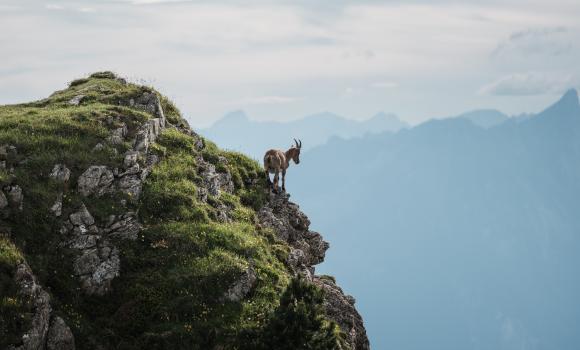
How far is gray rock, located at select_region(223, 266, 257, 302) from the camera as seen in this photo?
24.3 metres

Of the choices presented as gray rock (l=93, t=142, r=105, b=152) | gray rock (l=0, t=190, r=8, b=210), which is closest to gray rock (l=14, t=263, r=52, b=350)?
gray rock (l=0, t=190, r=8, b=210)

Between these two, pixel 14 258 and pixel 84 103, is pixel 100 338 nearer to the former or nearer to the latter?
pixel 14 258

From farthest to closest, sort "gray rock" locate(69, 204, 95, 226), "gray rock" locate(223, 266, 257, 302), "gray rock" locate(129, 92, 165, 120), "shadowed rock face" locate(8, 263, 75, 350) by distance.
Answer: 1. "gray rock" locate(129, 92, 165, 120)
2. "gray rock" locate(69, 204, 95, 226)
3. "gray rock" locate(223, 266, 257, 302)
4. "shadowed rock face" locate(8, 263, 75, 350)

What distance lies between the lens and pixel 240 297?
24453 mm

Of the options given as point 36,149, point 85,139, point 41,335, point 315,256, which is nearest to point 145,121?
point 85,139

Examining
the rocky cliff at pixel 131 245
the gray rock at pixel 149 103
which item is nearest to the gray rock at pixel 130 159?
the rocky cliff at pixel 131 245

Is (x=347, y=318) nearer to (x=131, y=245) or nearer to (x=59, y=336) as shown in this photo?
(x=131, y=245)

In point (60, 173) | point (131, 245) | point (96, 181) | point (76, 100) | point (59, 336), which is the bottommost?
point (59, 336)

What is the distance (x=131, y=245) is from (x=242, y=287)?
5.28 m

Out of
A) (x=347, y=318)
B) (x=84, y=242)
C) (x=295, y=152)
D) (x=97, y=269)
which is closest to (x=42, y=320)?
(x=97, y=269)

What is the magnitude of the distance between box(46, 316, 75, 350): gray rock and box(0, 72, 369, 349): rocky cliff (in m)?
0.04

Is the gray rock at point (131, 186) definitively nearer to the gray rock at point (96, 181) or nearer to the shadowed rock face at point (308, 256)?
the gray rock at point (96, 181)

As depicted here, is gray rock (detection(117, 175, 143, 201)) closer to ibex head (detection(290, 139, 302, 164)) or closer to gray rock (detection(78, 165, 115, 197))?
gray rock (detection(78, 165, 115, 197))

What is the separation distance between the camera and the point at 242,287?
24734mm
